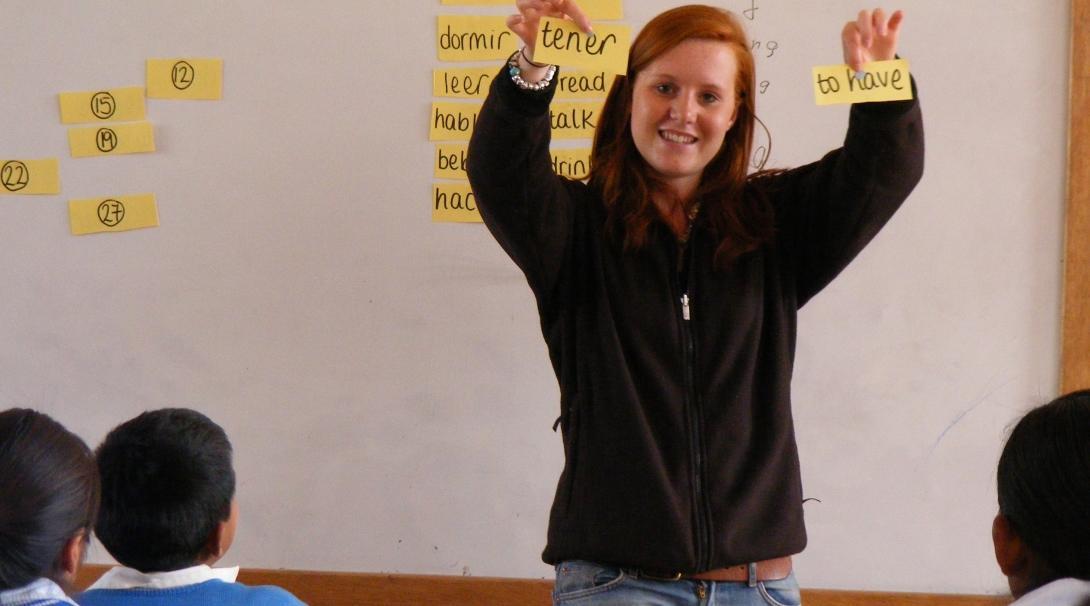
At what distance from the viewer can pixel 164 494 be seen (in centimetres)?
132

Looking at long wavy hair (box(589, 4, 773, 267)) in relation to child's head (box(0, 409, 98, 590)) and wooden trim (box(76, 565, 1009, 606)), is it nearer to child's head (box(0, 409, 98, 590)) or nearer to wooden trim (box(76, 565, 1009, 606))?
child's head (box(0, 409, 98, 590))

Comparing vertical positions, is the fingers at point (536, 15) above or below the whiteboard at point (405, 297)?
above

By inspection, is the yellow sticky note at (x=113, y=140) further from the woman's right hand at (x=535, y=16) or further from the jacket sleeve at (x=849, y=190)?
the jacket sleeve at (x=849, y=190)

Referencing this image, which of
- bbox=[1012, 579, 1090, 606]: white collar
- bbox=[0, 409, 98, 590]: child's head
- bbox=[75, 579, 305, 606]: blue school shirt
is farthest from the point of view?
bbox=[75, 579, 305, 606]: blue school shirt

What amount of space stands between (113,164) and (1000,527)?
1834 millimetres

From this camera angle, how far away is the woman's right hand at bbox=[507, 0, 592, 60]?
4.37ft

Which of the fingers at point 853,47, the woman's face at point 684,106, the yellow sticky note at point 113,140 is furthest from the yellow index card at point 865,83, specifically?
the yellow sticky note at point 113,140

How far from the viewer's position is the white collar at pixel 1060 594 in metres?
0.93

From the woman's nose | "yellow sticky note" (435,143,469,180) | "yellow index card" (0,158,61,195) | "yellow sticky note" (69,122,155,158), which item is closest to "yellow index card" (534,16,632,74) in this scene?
the woman's nose

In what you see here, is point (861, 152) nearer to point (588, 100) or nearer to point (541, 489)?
point (588, 100)

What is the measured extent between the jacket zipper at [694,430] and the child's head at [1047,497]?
0.39 metres

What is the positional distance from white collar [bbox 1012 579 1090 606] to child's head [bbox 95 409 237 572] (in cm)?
90

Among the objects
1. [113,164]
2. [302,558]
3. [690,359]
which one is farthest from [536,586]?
[113,164]

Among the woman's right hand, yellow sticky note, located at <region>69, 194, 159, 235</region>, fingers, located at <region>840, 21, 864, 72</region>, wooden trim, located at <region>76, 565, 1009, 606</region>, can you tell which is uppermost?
the woman's right hand
